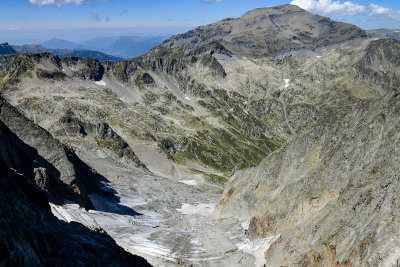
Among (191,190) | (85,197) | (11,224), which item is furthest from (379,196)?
(191,190)

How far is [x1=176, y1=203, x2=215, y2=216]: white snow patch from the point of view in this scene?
338ft

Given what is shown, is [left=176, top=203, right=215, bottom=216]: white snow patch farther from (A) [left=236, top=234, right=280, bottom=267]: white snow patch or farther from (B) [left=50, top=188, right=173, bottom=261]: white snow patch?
(A) [left=236, top=234, right=280, bottom=267]: white snow patch

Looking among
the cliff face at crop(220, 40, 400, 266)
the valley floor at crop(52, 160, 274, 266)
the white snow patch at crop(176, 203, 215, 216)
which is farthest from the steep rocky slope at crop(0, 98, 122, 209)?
the cliff face at crop(220, 40, 400, 266)

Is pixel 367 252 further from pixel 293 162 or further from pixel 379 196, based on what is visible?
pixel 293 162

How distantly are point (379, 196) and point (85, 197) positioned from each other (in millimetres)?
54112

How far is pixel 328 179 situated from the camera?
2254 inches

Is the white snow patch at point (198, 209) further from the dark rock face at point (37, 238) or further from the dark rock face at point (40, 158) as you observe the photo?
the dark rock face at point (37, 238)

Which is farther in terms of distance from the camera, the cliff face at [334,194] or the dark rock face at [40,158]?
the dark rock face at [40,158]

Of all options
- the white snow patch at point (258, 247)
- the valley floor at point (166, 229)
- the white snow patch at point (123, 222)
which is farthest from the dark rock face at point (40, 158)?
the white snow patch at point (258, 247)

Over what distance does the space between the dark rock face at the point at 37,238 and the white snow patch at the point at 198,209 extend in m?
68.2

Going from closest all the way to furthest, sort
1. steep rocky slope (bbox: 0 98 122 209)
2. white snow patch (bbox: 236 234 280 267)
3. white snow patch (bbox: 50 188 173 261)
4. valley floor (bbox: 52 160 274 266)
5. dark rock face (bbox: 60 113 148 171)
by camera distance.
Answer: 1. white snow patch (bbox: 236 234 280 267)
2. white snow patch (bbox: 50 188 173 261)
3. valley floor (bbox: 52 160 274 266)
4. steep rocky slope (bbox: 0 98 122 209)
5. dark rock face (bbox: 60 113 148 171)

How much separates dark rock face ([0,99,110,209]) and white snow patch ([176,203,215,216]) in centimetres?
3767

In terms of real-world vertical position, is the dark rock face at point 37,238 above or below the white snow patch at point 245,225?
above

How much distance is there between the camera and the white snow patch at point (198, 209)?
103 m
